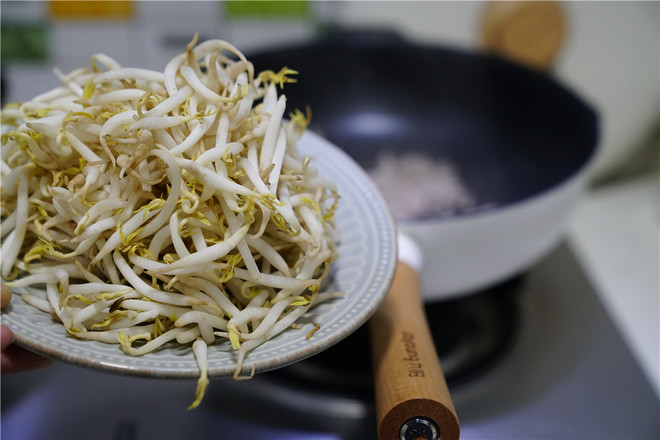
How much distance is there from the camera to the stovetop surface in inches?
29.1

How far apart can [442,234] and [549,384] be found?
0.92 feet

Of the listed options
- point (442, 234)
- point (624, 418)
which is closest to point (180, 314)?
point (442, 234)

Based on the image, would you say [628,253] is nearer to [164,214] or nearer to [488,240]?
[488,240]

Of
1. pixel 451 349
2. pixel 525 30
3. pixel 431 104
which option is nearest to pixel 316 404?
pixel 451 349

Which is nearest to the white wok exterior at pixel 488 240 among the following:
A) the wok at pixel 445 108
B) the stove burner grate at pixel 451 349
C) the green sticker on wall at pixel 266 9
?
the stove burner grate at pixel 451 349

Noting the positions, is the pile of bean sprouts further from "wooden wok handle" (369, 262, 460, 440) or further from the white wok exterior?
the white wok exterior

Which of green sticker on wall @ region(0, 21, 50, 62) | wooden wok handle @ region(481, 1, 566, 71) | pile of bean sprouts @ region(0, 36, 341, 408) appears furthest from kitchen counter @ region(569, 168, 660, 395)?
green sticker on wall @ region(0, 21, 50, 62)

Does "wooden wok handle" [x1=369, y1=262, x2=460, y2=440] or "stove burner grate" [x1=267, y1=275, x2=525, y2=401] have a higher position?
"wooden wok handle" [x1=369, y1=262, x2=460, y2=440]

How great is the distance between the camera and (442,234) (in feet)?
2.40

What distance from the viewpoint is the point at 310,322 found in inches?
20.4

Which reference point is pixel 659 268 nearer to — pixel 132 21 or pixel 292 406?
pixel 292 406

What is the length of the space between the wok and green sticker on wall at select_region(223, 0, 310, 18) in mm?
113

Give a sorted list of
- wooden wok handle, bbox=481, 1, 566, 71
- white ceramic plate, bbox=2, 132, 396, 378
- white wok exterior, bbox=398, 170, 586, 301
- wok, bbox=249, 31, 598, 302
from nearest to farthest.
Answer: white ceramic plate, bbox=2, 132, 396, 378 → white wok exterior, bbox=398, 170, 586, 301 → wok, bbox=249, 31, 598, 302 → wooden wok handle, bbox=481, 1, 566, 71

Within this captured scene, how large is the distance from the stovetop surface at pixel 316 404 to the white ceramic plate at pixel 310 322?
261mm
